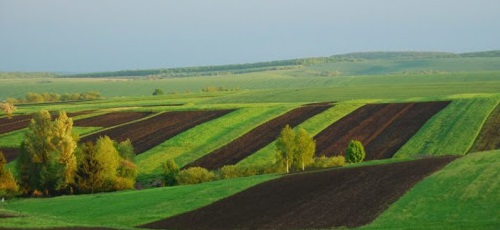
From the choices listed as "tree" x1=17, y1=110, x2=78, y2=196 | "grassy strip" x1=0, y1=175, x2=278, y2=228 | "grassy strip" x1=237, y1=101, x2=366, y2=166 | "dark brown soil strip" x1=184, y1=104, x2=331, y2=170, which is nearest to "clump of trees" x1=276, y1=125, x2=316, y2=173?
"grassy strip" x1=237, y1=101, x2=366, y2=166

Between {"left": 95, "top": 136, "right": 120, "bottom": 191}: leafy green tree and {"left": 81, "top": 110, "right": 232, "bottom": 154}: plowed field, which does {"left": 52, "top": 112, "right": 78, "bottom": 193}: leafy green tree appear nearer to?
{"left": 95, "top": 136, "right": 120, "bottom": 191}: leafy green tree

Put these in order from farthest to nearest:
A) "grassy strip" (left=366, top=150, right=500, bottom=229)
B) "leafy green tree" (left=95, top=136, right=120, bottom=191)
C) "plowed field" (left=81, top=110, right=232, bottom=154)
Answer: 1. "plowed field" (left=81, top=110, right=232, bottom=154)
2. "leafy green tree" (left=95, top=136, right=120, bottom=191)
3. "grassy strip" (left=366, top=150, right=500, bottom=229)

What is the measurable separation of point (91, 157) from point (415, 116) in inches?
1726

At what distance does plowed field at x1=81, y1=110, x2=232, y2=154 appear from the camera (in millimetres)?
84975

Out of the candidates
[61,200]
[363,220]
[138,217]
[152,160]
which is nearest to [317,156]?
[152,160]

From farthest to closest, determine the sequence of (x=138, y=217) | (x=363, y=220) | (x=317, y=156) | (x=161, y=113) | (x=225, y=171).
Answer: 1. (x=161, y=113)
2. (x=317, y=156)
3. (x=225, y=171)
4. (x=138, y=217)
5. (x=363, y=220)

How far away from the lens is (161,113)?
356ft

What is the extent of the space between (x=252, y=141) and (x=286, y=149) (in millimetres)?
17400

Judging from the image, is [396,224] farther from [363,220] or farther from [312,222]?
[312,222]

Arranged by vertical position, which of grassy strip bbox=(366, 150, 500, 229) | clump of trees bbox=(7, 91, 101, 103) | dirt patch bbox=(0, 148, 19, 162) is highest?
grassy strip bbox=(366, 150, 500, 229)

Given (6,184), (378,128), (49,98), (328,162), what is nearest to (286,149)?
(328,162)

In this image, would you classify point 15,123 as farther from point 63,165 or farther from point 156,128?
point 63,165

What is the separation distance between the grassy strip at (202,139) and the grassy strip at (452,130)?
22.6 meters

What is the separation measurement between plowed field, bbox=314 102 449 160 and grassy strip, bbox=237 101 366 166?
1453mm
